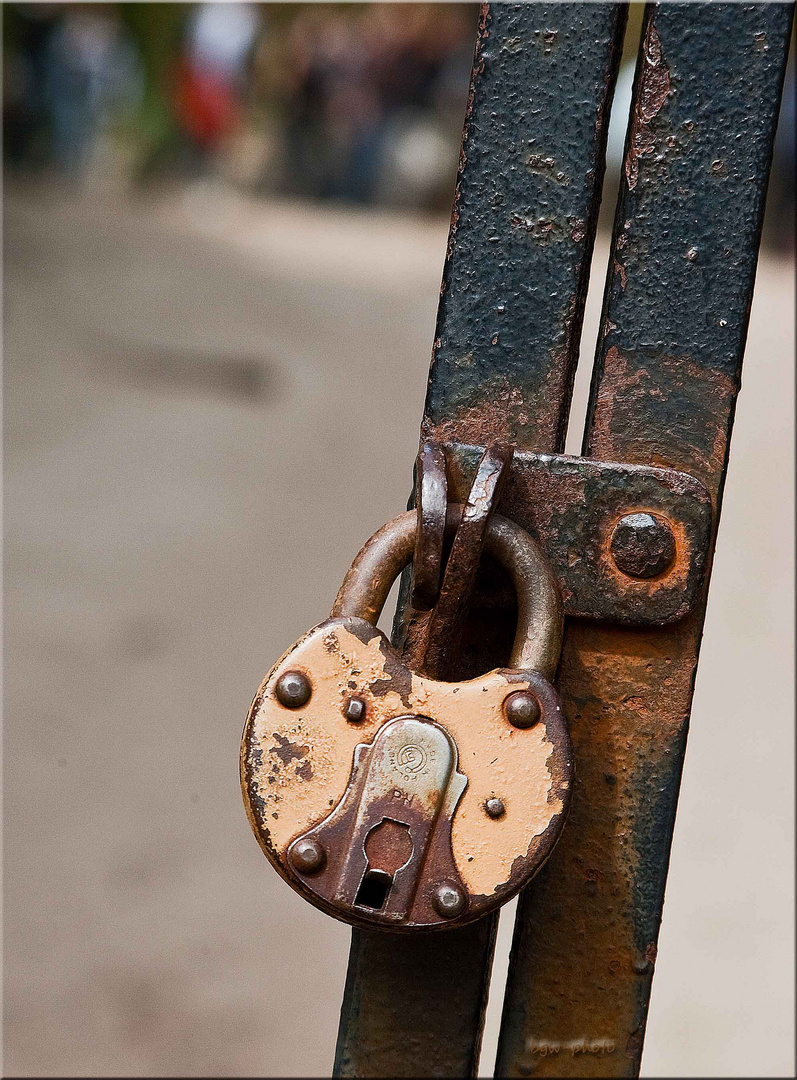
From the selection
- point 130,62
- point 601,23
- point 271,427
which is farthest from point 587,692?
point 130,62

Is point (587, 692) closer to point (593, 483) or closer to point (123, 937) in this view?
point (593, 483)

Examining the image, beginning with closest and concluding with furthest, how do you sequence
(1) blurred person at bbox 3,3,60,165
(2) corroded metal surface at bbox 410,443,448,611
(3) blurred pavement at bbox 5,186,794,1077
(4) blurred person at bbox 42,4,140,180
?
(2) corroded metal surface at bbox 410,443,448,611 → (3) blurred pavement at bbox 5,186,794,1077 → (1) blurred person at bbox 3,3,60,165 → (4) blurred person at bbox 42,4,140,180

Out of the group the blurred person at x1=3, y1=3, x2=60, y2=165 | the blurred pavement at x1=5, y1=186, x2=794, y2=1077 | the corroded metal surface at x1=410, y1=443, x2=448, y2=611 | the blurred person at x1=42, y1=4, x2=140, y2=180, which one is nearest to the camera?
the corroded metal surface at x1=410, y1=443, x2=448, y2=611

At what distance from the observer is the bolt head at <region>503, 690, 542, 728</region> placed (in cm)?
45

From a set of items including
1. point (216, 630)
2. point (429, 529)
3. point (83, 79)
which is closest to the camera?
point (429, 529)

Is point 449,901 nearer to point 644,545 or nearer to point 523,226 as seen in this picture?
point 644,545

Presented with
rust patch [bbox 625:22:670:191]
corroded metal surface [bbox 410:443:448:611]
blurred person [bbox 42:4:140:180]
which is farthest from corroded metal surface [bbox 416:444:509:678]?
blurred person [bbox 42:4:140:180]

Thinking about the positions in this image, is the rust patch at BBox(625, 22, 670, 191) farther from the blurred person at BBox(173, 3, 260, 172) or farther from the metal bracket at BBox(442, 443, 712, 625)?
the blurred person at BBox(173, 3, 260, 172)

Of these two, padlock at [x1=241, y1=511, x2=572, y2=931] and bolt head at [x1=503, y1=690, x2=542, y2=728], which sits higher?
bolt head at [x1=503, y1=690, x2=542, y2=728]

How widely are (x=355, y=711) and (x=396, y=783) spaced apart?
0.10 ft

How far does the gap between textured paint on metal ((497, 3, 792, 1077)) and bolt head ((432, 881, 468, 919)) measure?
0.08m

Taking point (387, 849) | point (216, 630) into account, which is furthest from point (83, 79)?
point (387, 849)

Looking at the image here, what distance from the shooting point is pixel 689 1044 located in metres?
1.70

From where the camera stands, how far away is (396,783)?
1.45 ft
